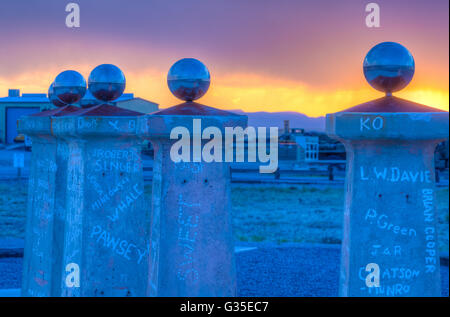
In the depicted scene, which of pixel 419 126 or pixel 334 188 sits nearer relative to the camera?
pixel 419 126

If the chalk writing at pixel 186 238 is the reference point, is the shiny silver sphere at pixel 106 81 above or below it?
above

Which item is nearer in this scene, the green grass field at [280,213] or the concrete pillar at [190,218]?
the concrete pillar at [190,218]

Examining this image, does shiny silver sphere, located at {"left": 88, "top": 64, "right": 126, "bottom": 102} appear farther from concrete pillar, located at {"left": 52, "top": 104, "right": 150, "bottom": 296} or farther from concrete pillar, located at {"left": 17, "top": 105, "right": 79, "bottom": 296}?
concrete pillar, located at {"left": 17, "top": 105, "right": 79, "bottom": 296}

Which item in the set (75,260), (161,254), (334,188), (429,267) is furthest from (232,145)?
(334,188)

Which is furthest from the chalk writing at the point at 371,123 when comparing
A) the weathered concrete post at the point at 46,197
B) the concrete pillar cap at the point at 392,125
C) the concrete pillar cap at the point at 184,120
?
the weathered concrete post at the point at 46,197

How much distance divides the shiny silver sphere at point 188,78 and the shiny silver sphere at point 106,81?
1.41 m

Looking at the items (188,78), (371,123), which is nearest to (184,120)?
(188,78)

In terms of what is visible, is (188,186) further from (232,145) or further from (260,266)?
(260,266)

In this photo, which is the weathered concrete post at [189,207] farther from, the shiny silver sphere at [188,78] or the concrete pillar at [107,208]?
the concrete pillar at [107,208]

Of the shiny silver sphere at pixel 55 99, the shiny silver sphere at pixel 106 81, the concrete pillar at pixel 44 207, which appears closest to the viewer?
the shiny silver sphere at pixel 106 81

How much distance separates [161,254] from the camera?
505cm

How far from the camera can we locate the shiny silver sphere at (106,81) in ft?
20.9

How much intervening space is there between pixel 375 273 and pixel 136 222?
8.79 ft

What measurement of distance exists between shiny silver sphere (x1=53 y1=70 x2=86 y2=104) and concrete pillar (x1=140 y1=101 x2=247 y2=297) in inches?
102
